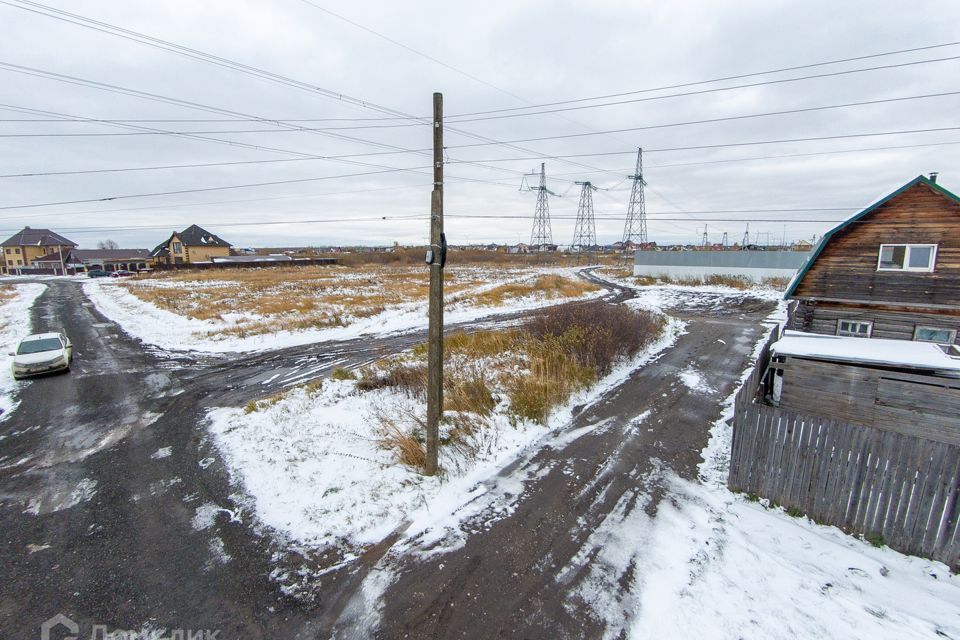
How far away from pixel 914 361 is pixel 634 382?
641 centimetres

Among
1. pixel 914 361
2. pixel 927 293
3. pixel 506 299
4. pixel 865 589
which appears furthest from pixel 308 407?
pixel 506 299

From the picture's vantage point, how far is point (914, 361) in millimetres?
9273

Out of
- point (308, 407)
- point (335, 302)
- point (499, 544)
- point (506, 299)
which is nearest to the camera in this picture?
point (499, 544)

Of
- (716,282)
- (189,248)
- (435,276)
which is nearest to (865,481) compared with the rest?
(435,276)

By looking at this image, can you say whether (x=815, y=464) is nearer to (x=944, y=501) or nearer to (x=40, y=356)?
(x=944, y=501)

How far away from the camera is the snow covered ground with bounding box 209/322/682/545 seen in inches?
242

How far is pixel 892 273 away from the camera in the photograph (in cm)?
1392

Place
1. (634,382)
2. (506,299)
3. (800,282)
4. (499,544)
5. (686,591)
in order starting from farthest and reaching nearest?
(506,299) → (800,282) → (634,382) → (499,544) → (686,591)

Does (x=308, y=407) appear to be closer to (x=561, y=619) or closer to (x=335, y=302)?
(x=561, y=619)

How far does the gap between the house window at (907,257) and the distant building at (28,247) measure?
126435 mm

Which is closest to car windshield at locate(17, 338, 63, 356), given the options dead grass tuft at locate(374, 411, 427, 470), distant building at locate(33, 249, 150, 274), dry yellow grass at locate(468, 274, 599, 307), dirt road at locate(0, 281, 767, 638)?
dirt road at locate(0, 281, 767, 638)

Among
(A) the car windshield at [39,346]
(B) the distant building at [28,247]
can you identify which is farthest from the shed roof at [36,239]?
(A) the car windshield at [39,346]

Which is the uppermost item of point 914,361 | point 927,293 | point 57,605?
point 927,293

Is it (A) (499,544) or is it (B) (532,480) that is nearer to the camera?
(A) (499,544)
